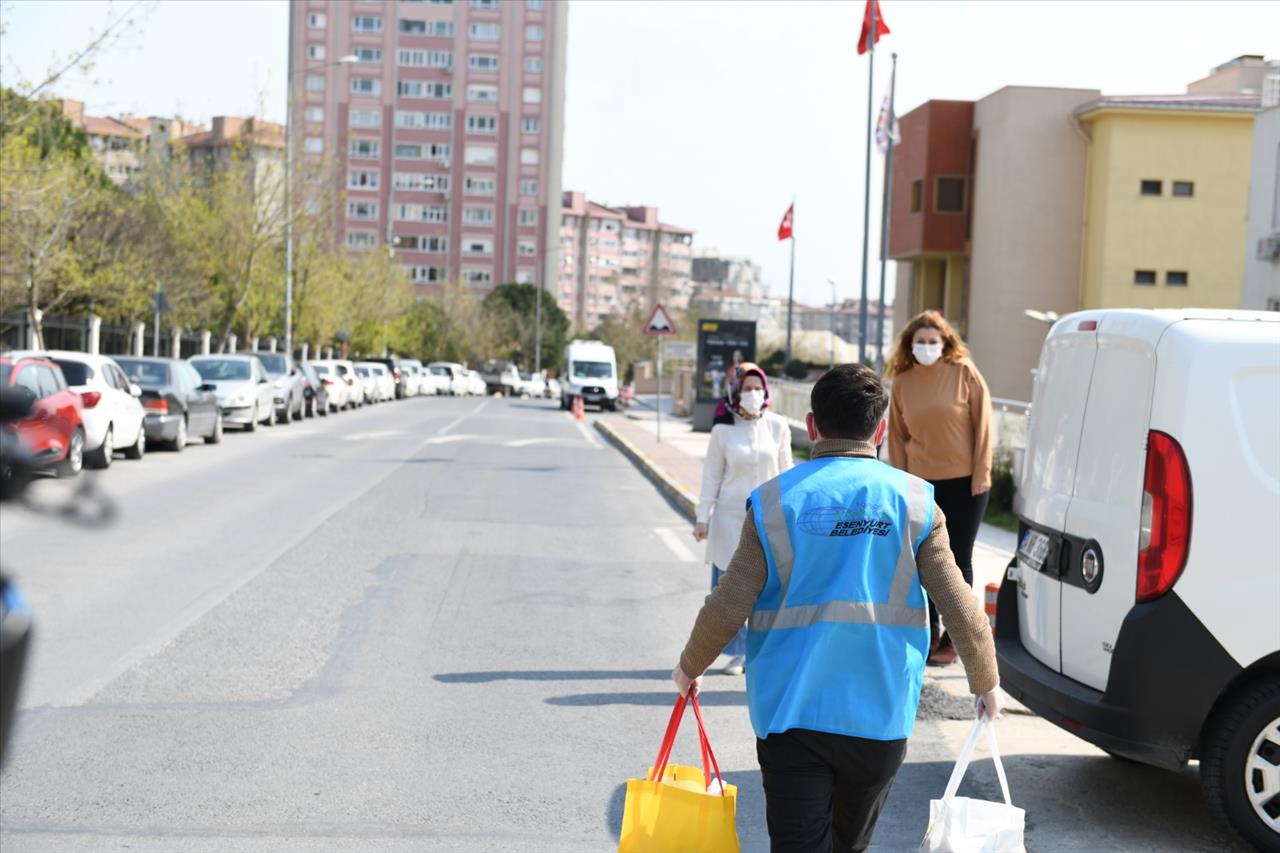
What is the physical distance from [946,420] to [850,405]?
3.98 m

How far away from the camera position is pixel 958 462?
306 inches

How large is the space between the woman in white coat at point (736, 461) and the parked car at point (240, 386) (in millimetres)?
23157

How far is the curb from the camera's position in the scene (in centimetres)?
1786

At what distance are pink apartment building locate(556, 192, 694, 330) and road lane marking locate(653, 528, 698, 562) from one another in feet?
473

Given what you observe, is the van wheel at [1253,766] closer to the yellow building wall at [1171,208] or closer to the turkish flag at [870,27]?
the turkish flag at [870,27]

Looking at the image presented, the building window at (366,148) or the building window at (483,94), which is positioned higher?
the building window at (483,94)

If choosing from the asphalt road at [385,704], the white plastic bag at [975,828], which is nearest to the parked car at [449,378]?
the asphalt road at [385,704]

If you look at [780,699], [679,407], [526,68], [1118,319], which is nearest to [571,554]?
[1118,319]

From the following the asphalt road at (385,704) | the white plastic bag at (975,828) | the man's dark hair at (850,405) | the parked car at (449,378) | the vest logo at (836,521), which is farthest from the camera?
the parked car at (449,378)

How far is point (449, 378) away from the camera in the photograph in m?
81.9

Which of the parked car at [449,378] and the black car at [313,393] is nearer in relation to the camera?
the black car at [313,393]

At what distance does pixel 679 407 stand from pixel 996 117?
15.9 m

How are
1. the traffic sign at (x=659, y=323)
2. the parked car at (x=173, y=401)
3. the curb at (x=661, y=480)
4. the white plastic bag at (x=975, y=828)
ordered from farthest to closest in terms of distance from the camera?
the traffic sign at (x=659, y=323)
the parked car at (x=173, y=401)
the curb at (x=661, y=480)
the white plastic bag at (x=975, y=828)

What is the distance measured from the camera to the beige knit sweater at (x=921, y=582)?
12.4 feet
